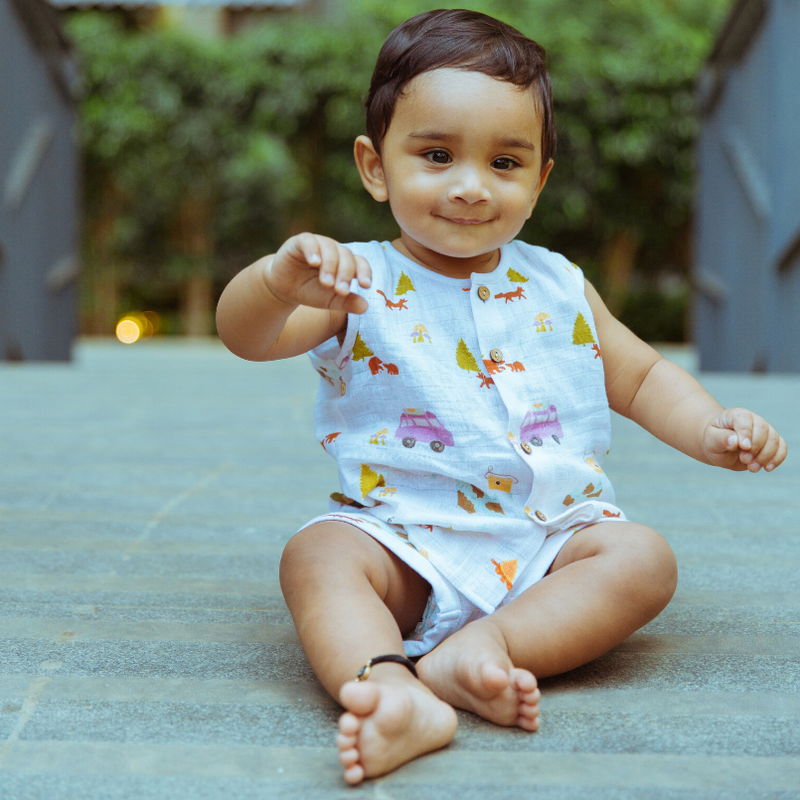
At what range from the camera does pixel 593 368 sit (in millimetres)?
1247

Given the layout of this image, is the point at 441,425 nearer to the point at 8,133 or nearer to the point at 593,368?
the point at 593,368

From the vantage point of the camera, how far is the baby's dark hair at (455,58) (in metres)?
1.12

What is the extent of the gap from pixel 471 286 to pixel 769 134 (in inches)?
149

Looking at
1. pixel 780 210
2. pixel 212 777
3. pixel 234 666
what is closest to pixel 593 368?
pixel 234 666

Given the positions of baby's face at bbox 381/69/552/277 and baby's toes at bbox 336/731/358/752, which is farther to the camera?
baby's face at bbox 381/69/552/277

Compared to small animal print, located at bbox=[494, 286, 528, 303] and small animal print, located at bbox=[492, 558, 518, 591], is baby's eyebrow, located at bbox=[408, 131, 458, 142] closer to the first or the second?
small animal print, located at bbox=[494, 286, 528, 303]

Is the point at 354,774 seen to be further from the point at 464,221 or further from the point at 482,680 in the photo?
the point at 464,221

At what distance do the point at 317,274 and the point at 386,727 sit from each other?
44cm

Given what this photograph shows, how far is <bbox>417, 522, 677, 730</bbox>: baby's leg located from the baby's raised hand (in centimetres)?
35

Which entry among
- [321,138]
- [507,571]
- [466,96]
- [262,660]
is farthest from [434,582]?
[321,138]

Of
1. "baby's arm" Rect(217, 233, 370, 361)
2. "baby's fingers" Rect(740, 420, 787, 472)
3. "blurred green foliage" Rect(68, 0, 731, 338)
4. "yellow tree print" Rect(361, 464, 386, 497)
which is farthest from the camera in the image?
"blurred green foliage" Rect(68, 0, 731, 338)

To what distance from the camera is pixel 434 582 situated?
1.09m

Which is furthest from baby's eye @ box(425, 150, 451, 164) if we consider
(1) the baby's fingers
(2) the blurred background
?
(2) the blurred background

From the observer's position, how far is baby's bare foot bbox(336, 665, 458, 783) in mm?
763
